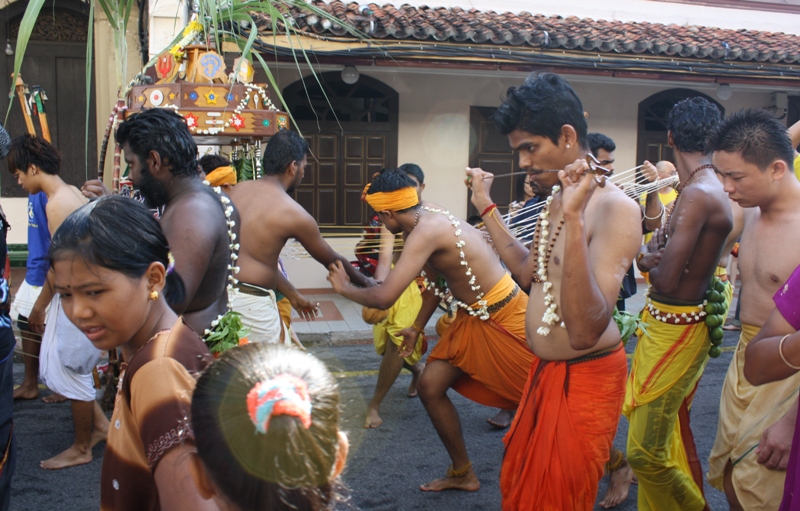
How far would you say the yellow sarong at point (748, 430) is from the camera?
250cm

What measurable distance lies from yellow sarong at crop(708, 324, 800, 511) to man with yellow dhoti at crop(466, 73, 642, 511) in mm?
539

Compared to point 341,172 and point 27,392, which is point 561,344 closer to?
point 27,392

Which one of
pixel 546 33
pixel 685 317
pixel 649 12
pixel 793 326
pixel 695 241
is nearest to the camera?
pixel 793 326

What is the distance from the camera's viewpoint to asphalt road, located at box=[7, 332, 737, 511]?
12.4ft

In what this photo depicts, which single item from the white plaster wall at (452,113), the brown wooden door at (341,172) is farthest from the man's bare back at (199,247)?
the brown wooden door at (341,172)

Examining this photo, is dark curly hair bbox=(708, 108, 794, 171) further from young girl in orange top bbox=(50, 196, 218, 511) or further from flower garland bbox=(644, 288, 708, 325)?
young girl in orange top bbox=(50, 196, 218, 511)

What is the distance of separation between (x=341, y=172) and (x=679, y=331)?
7111 millimetres

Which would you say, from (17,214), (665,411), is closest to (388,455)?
(665,411)

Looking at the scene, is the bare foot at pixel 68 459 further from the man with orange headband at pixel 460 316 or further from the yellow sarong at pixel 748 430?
the yellow sarong at pixel 748 430

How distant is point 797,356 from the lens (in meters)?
1.87

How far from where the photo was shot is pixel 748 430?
272cm

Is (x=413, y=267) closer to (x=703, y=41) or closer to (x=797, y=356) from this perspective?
(x=797, y=356)

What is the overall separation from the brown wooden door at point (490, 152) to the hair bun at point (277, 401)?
934cm

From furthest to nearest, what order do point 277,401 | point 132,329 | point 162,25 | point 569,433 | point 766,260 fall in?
point 162,25
point 766,260
point 569,433
point 132,329
point 277,401
